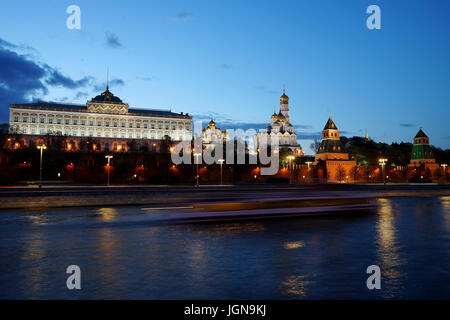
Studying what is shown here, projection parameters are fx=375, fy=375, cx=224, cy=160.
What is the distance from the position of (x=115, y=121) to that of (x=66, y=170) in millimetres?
73649

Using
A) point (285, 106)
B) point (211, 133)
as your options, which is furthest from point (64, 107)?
point (285, 106)

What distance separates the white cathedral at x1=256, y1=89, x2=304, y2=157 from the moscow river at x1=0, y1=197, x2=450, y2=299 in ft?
451

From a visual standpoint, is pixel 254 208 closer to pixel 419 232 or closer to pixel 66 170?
pixel 419 232

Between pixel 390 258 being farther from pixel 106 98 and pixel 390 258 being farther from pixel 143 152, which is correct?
pixel 106 98

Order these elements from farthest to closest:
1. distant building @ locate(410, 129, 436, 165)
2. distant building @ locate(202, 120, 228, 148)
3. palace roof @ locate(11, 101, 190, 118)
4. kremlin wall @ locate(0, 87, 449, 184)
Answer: distant building @ locate(202, 120, 228, 148) → palace roof @ locate(11, 101, 190, 118) → distant building @ locate(410, 129, 436, 165) → kremlin wall @ locate(0, 87, 449, 184)

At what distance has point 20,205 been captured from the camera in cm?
2245

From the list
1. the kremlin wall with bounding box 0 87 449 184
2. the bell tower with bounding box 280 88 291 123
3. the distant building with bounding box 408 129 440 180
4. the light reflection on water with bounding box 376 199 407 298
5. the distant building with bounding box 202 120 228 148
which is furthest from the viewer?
the bell tower with bounding box 280 88 291 123

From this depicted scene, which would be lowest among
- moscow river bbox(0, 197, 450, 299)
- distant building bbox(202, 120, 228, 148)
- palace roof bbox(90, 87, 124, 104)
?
moscow river bbox(0, 197, 450, 299)

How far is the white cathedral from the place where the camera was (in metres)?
156

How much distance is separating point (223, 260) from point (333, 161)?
291ft

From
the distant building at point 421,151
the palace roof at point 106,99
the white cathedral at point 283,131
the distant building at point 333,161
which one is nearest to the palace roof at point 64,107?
the palace roof at point 106,99

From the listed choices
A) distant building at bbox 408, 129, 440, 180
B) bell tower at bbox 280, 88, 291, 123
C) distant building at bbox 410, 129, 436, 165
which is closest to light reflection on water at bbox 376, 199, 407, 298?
distant building at bbox 408, 129, 440, 180

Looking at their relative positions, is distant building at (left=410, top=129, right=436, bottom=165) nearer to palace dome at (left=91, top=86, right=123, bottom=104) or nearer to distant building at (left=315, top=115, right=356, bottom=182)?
distant building at (left=315, top=115, right=356, bottom=182)

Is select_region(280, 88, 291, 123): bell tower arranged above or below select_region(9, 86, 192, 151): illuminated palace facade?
above
